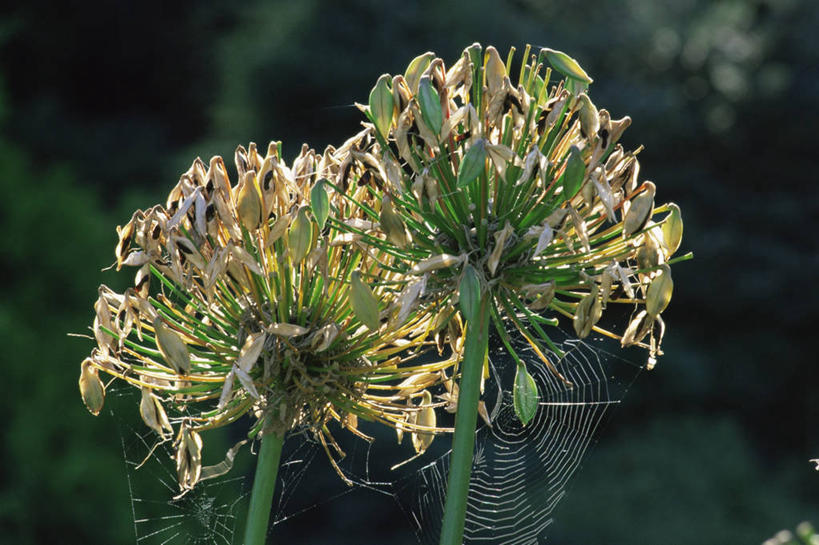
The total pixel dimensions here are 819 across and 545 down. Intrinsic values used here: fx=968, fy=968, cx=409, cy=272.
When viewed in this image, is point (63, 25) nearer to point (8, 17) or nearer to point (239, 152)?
point (8, 17)

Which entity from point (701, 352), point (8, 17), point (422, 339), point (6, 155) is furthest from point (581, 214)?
point (8, 17)

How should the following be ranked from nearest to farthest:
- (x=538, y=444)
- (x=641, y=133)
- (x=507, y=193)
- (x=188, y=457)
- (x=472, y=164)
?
1. (x=472, y=164)
2. (x=507, y=193)
3. (x=188, y=457)
4. (x=538, y=444)
5. (x=641, y=133)

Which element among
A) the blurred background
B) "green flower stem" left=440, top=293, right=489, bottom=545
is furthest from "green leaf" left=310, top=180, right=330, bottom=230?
the blurred background

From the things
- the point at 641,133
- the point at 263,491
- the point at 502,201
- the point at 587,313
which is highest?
the point at 641,133

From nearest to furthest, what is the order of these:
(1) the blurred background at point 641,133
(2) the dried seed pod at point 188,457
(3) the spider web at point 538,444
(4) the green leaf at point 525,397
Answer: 1. (4) the green leaf at point 525,397
2. (2) the dried seed pod at point 188,457
3. (3) the spider web at point 538,444
4. (1) the blurred background at point 641,133

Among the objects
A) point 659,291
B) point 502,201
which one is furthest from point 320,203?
point 659,291

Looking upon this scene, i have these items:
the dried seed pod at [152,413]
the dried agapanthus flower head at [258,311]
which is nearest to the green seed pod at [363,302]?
the dried agapanthus flower head at [258,311]

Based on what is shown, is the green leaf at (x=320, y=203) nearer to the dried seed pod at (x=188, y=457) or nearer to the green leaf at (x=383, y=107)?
the green leaf at (x=383, y=107)

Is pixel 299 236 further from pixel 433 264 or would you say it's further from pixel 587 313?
pixel 587 313
